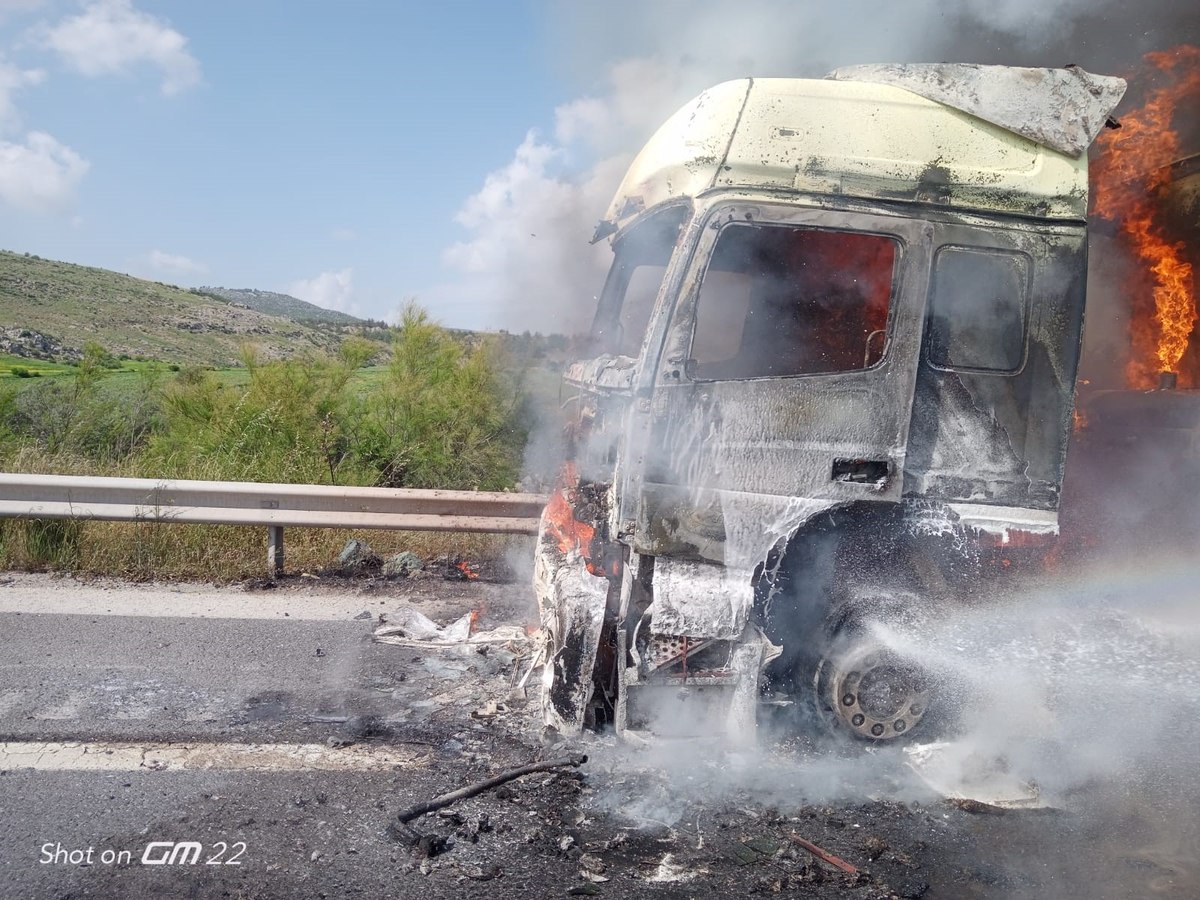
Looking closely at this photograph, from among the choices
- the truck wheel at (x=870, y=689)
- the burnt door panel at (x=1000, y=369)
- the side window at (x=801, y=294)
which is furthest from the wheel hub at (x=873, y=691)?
the side window at (x=801, y=294)

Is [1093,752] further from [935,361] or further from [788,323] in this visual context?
[788,323]

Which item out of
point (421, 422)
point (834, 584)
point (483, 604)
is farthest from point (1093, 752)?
point (421, 422)

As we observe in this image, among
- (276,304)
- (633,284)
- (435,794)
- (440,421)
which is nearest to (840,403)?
(633,284)

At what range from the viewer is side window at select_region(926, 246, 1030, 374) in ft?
12.5

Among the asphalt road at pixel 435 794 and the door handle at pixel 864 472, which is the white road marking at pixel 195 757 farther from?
the door handle at pixel 864 472

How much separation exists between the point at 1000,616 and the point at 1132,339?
77.0 inches

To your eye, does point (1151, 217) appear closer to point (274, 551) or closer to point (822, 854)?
point (822, 854)

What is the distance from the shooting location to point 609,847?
10.2ft

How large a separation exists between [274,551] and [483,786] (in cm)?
356

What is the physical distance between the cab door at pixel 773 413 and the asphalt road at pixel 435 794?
1.06m

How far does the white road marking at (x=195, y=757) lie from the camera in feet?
11.5

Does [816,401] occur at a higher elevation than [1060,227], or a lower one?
lower

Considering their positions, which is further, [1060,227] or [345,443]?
[345,443]

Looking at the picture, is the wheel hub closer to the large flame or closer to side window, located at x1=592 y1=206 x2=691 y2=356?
side window, located at x1=592 y1=206 x2=691 y2=356
